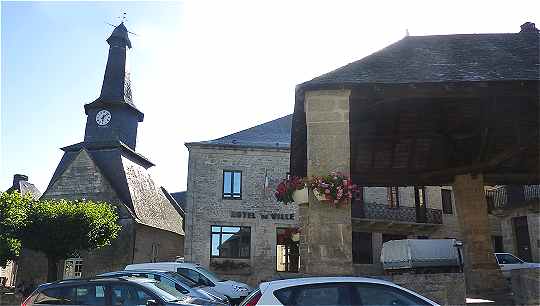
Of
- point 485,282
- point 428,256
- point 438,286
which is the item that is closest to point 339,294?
point 438,286

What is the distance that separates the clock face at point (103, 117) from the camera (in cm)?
3400

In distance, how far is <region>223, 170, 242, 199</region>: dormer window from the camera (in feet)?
82.0

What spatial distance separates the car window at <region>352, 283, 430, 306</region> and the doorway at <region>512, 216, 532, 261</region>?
73.0 ft

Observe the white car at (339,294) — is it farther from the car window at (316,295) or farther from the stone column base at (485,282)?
the stone column base at (485,282)

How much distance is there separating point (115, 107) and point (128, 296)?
2880 cm

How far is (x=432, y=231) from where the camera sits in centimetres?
2738

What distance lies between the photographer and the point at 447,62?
8938mm

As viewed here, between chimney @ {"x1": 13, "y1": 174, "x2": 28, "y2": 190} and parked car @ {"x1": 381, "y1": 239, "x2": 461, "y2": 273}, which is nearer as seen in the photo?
parked car @ {"x1": 381, "y1": 239, "x2": 461, "y2": 273}

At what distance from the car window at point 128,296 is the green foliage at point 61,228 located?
15.6 metres

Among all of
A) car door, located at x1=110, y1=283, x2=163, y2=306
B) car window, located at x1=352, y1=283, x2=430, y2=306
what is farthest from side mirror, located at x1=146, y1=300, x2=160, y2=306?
car window, located at x1=352, y1=283, x2=430, y2=306

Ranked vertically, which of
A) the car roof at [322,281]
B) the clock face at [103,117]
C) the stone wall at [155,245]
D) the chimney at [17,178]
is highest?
the clock face at [103,117]

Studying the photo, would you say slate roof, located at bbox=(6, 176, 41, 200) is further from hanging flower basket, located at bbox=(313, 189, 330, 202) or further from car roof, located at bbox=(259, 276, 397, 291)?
car roof, located at bbox=(259, 276, 397, 291)

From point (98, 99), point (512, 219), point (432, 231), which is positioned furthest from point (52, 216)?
point (512, 219)

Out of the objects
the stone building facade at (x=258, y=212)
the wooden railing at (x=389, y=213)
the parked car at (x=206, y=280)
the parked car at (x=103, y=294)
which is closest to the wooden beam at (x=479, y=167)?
the parked car at (x=206, y=280)
